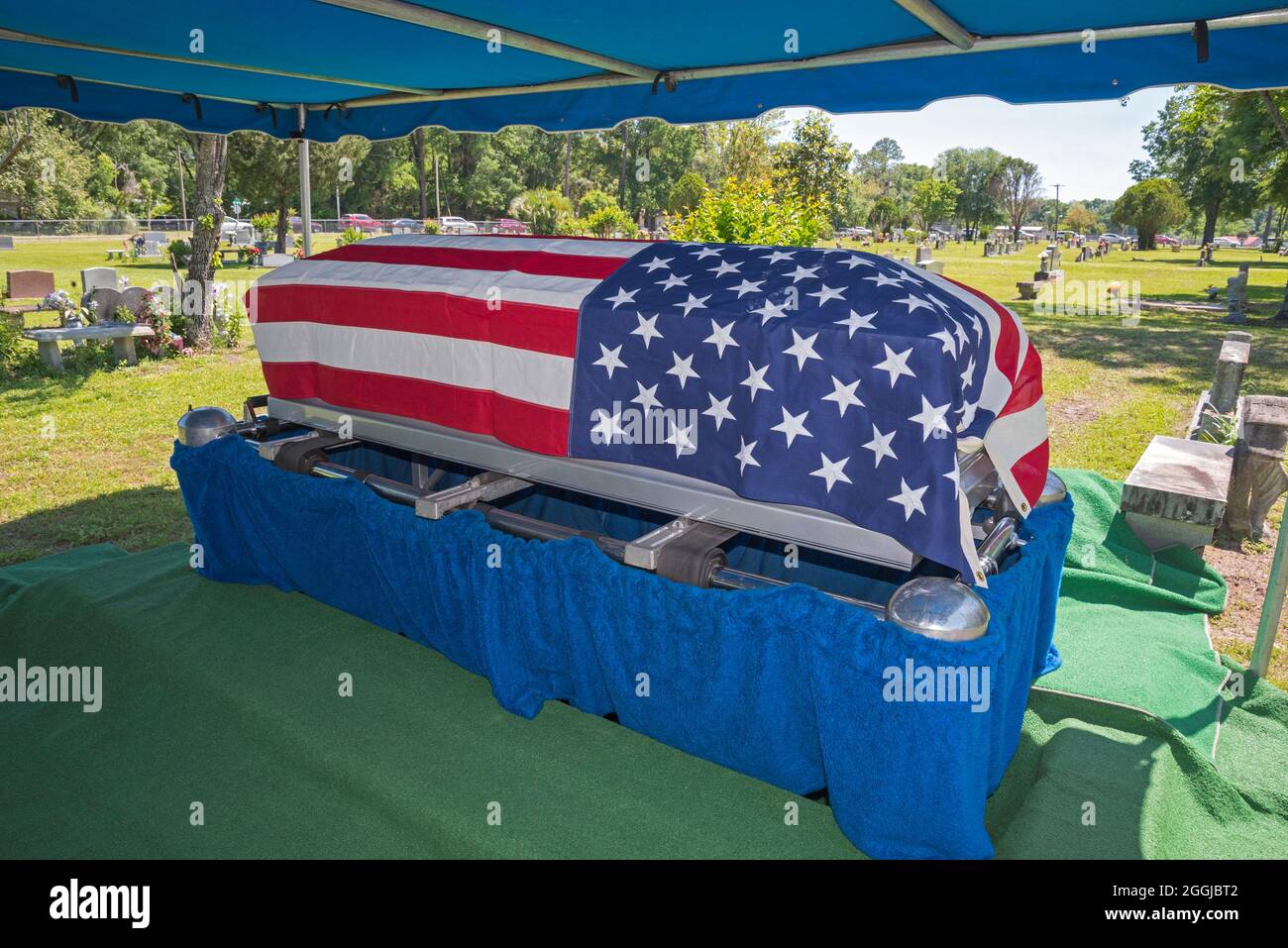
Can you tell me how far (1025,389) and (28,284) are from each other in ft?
65.3

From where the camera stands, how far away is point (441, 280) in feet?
11.0

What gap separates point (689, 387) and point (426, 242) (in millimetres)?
1942

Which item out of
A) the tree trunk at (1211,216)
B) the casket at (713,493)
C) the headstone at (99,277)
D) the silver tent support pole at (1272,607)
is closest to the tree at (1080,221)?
the tree trunk at (1211,216)

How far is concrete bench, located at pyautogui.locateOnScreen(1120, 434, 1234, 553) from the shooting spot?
4879mm

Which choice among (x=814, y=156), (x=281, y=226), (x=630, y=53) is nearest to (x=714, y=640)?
(x=630, y=53)

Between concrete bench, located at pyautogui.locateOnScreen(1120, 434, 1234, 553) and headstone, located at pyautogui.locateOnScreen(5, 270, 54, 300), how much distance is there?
19368 mm

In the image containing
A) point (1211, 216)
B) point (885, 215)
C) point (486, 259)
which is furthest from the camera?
point (885, 215)

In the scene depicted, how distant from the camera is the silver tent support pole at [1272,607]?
11.9 ft

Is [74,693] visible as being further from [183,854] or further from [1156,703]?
[1156,703]

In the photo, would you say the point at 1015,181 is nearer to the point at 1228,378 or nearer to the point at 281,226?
the point at 281,226

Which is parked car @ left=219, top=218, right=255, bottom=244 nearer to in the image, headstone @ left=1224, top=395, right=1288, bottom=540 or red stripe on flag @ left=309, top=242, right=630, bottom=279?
red stripe on flag @ left=309, top=242, right=630, bottom=279

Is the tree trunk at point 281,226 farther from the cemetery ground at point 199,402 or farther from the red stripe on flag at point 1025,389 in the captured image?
the red stripe on flag at point 1025,389

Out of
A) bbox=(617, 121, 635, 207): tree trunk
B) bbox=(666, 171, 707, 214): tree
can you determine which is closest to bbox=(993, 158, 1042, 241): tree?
bbox=(617, 121, 635, 207): tree trunk
